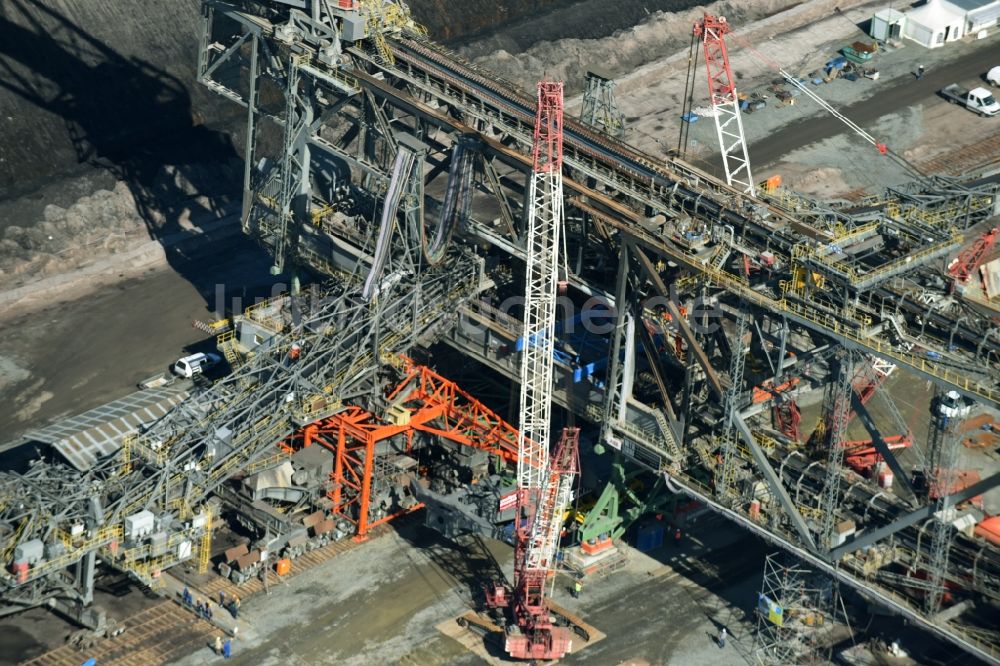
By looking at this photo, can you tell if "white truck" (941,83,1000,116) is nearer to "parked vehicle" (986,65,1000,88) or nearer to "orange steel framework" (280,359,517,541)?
"parked vehicle" (986,65,1000,88)

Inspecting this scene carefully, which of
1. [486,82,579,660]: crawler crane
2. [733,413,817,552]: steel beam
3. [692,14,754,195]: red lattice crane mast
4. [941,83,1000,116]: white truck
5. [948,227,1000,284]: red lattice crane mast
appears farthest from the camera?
[941,83,1000,116]: white truck

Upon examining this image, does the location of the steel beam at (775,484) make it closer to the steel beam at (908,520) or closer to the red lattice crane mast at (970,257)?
the steel beam at (908,520)

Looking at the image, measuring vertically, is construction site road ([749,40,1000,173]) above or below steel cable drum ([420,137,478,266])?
below

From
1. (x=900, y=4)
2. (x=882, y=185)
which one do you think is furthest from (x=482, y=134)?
(x=900, y=4)

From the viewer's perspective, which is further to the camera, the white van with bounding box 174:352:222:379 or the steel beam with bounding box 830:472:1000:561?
the white van with bounding box 174:352:222:379

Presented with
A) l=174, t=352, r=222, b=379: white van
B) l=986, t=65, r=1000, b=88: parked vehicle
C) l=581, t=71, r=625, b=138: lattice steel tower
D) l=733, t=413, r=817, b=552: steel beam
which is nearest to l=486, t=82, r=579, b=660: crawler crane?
l=733, t=413, r=817, b=552: steel beam

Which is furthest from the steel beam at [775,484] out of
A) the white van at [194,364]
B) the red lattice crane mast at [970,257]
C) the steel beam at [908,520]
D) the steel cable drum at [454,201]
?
the white van at [194,364]
